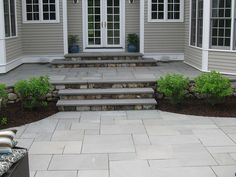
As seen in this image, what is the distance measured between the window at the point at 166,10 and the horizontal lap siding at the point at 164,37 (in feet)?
0.53

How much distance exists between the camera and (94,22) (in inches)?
500

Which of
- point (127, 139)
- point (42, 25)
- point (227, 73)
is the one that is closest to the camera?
point (127, 139)

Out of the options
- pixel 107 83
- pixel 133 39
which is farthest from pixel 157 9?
pixel 107 83

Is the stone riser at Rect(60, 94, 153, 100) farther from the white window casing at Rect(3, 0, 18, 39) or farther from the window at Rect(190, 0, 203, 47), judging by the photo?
the white window casing at Rect(3, 0, 18, 39)

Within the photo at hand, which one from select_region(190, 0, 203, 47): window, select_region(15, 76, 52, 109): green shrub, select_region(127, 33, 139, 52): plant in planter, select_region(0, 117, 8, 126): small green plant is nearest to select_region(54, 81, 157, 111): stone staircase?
select_region(15, 76, 52, 109): green shrub

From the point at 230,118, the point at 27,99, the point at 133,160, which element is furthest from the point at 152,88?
the point at 133,160

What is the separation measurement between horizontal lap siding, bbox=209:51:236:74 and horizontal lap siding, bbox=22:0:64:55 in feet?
16.3

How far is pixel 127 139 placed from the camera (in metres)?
5.69

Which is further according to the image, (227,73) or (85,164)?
(227,73)

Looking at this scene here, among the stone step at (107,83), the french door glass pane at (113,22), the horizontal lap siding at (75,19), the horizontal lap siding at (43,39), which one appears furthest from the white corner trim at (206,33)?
the horizontal lap siding at (43,39)

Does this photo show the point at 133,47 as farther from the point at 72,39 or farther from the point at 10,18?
the point at 10,18

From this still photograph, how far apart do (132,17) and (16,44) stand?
12.7ft

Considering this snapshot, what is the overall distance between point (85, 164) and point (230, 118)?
10.7ft

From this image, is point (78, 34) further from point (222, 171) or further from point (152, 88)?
point (222, 171)
